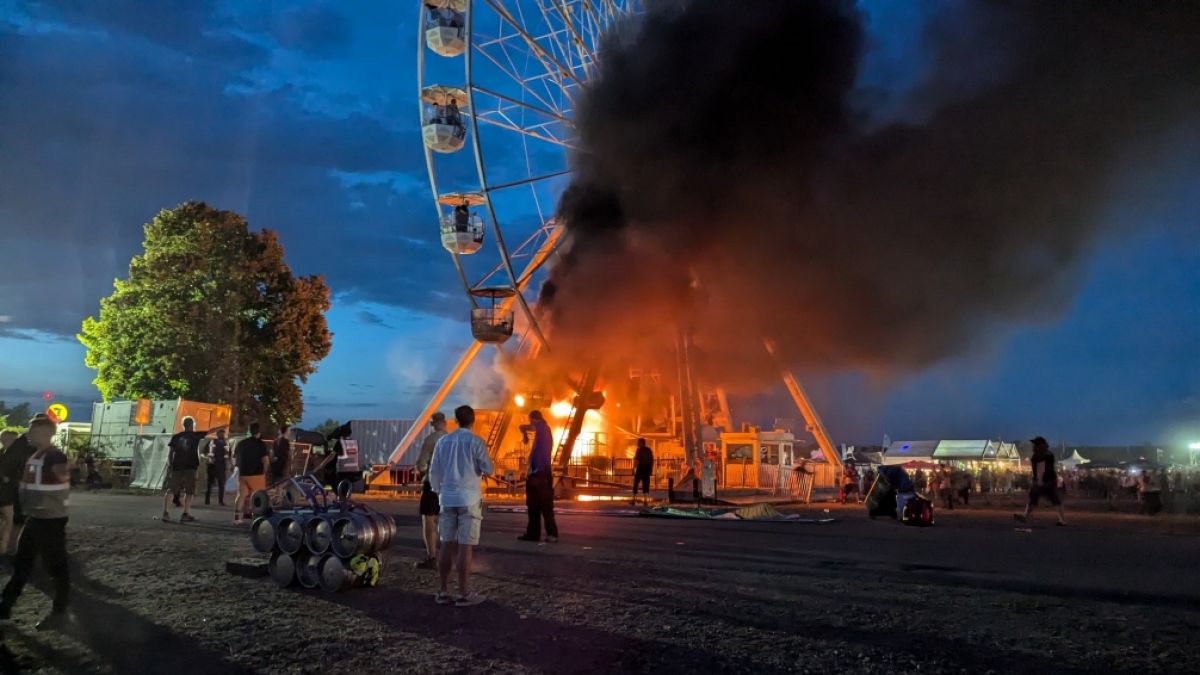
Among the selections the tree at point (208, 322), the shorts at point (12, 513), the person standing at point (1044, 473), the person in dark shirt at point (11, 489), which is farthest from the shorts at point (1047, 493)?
the tree at point (208, 322)

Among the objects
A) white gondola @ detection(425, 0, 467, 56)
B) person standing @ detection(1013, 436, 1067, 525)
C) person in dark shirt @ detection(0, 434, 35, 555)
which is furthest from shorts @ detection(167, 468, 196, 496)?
white gondola @ detection(425, 0, 467, 56)

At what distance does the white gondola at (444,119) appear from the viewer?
24.5m

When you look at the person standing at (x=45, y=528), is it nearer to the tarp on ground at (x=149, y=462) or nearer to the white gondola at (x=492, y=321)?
the tarp on ground at (x=149, y=462)

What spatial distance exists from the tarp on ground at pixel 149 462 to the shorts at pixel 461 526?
17.8 metres

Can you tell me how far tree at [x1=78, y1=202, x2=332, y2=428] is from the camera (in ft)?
91.2

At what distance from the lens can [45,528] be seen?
5.64m

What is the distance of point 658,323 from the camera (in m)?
25.1

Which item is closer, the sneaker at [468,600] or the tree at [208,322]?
the sneaker at [468,600]

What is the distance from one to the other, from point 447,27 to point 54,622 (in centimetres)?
2121

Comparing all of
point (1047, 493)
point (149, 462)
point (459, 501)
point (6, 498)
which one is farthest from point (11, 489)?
point (149, 462)

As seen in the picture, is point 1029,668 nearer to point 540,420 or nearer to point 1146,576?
point 1146,576

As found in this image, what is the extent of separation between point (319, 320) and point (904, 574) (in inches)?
1082

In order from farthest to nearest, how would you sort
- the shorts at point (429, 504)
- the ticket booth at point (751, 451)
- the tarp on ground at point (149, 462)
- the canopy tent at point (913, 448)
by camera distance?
the canopy tent at point (913, 448) → the ticket booth at point (751, 451) → the tarp on ground at point (149, 462) → the shorts at point (429, 504)

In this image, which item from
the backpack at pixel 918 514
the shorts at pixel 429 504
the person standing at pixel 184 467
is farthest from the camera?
the backpack at pixel 918 514
